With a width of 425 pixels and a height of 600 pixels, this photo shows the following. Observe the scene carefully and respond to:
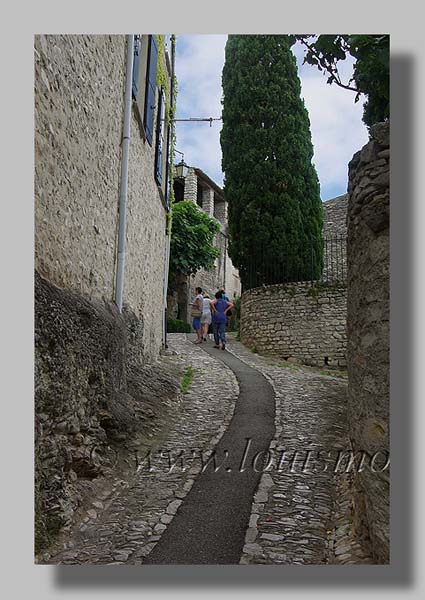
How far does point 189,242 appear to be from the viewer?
1795 cm

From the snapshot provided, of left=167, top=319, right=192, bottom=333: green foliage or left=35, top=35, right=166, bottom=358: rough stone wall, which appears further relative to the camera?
left=167, top=319, right=192, bottom=333: green foliage

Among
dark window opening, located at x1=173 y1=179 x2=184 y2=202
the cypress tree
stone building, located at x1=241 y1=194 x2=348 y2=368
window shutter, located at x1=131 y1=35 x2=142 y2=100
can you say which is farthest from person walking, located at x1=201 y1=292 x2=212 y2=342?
dark window opening, located at x1=173 y1=179 x2=184 y2=202

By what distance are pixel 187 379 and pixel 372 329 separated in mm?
5666

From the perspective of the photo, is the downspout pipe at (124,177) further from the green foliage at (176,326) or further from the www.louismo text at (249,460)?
the green foliage at (176,326)

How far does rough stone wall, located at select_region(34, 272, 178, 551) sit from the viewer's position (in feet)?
11.1

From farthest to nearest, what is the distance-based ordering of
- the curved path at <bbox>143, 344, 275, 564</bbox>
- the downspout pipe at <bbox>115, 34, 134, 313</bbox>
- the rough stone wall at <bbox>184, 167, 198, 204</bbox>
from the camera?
the rough stone wall at <bbox>184, 167, 198, 204</bbox> < the downspout pipe at <bbox>115, 34, 134, 313</bbox> < the curved path at <bbox>143, 344, 275, 564</bbox>

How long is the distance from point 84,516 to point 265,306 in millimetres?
8740

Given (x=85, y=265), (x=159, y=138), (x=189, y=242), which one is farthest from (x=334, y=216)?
(x=85, y=265)

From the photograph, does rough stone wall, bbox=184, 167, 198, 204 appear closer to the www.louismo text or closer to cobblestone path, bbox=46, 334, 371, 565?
cobblestone path, bbox=46, 334, 371, 565

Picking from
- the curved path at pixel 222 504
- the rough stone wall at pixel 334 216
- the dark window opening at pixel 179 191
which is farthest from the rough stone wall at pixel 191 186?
the curved path at pixel 222 504

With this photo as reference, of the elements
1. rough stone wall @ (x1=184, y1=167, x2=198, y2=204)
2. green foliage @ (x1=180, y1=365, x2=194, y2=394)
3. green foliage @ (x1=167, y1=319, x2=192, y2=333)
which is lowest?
green foliage @ (x1=180, y1=365, x2=194, y2=394)

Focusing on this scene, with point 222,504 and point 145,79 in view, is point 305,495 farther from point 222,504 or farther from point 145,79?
point 145,79

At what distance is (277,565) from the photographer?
3.03 meters

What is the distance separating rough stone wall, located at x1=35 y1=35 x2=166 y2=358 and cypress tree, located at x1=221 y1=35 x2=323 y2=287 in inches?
234
